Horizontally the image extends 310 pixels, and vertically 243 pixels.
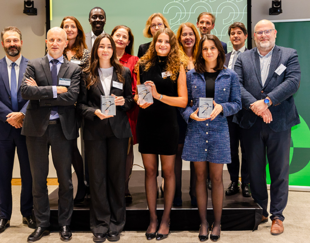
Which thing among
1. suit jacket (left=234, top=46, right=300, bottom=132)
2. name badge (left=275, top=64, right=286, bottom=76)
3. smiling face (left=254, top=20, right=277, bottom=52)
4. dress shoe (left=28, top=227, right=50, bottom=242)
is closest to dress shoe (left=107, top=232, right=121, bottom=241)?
dress shoe (left=28, top=227, right=50, bottom=242)

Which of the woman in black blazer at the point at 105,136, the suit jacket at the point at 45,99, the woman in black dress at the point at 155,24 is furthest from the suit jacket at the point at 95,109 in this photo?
the woman in black dress at the point at 155,24

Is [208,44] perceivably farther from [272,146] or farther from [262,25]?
[272,146]

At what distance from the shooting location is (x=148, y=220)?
3.10m

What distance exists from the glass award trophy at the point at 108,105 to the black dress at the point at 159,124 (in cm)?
33

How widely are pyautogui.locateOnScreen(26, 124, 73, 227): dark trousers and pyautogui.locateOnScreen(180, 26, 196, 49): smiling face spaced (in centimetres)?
162

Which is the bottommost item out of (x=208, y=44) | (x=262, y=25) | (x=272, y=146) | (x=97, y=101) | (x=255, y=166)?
(x=255, y=166)

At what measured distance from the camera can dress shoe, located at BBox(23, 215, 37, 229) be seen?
3188mm

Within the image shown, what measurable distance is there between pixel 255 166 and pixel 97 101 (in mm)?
1767

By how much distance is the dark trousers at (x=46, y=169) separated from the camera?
278 cm

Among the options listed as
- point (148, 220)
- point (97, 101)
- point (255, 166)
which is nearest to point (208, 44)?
point (97, 101)

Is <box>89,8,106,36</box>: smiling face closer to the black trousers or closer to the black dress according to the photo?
the black dress

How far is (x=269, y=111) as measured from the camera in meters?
2.97

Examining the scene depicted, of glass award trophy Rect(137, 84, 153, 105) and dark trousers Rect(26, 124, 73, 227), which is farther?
dark trousers Rect(26, 124, 73, 227)

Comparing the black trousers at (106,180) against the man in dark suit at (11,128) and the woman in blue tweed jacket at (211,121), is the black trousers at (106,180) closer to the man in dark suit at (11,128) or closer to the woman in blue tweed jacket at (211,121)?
the woman in blue tweed jacket at (211,121)
